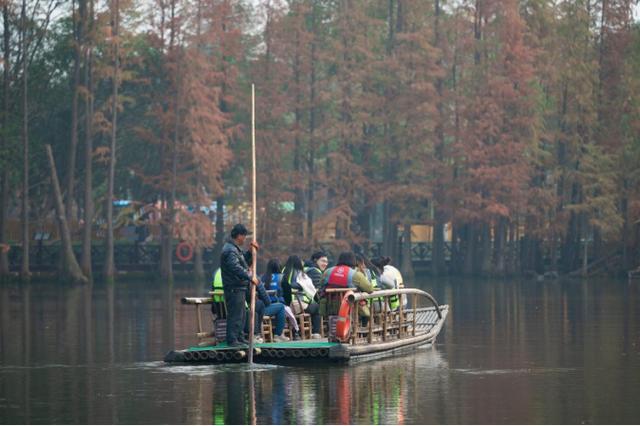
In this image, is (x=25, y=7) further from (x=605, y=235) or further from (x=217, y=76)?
(x=605, y=235)

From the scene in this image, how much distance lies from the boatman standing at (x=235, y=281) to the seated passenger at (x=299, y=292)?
1.92 meters

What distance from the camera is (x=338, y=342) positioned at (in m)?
22.5

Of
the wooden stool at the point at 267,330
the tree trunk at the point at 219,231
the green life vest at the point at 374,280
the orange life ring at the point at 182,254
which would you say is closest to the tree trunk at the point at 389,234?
the tree trunk at the point at 219,231

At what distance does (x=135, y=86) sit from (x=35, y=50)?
242 inches

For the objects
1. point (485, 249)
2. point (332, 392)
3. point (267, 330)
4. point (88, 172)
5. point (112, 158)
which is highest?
point (112, 158)

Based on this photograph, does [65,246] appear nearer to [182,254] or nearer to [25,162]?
[25,162]

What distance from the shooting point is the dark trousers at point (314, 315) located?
24.9 meters

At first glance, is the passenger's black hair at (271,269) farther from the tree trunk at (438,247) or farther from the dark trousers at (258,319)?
the tree trunk at (438,247)

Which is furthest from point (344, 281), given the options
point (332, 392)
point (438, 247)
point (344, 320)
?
point (438, 247)

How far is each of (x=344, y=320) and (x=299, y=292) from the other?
2.79 meters

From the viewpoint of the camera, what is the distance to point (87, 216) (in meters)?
63.7

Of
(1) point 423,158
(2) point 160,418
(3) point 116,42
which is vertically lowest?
(2) point 160,418

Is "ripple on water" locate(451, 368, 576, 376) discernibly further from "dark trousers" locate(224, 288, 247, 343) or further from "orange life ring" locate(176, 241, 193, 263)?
"orange life ring" locate(176, 241, 193, 263)

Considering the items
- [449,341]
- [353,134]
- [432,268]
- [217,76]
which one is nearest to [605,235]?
[432,268]
